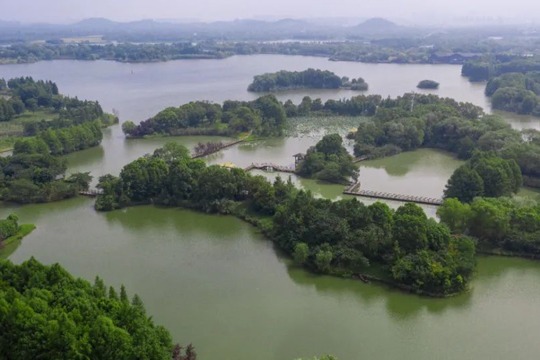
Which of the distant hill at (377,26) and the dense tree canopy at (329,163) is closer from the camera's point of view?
the dense tree canopy at (329,163)

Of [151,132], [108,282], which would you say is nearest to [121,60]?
[151,132]

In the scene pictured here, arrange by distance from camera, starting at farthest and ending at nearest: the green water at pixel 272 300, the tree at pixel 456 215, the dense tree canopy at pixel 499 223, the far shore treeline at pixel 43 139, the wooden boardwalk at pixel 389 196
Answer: the far shore treeline at pixel 43 139 < the wooden boardwalk at pixel 389 196 < the tree at pixel 456 215 < the dense tree canopy at pixel 499 223 < the green water at pixel 272 300

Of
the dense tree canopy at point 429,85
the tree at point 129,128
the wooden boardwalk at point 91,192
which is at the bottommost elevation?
the dense tree canopy at point 429,85

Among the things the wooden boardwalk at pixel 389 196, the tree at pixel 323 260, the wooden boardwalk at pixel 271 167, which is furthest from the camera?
the wooden boardwalk at pixel 271 167

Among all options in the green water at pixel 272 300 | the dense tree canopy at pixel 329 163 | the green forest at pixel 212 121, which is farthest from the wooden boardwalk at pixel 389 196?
the green forest at pixel 212 121

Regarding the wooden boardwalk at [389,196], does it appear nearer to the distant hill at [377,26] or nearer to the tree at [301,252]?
the tree at [301,252]

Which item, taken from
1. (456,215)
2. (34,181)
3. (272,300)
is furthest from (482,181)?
(34,181)

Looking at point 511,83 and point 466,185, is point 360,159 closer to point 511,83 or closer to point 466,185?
point 466,185
